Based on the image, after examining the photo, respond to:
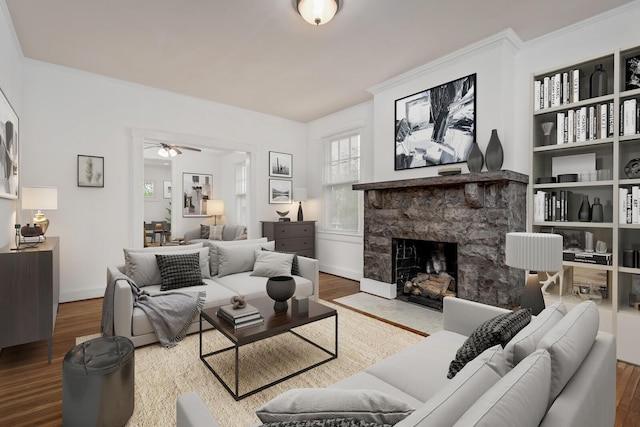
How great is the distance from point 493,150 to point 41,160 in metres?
5.12

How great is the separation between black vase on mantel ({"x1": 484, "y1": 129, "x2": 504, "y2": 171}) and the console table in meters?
3.95

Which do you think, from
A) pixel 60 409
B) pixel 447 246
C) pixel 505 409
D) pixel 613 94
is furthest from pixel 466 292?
pixel 60 409

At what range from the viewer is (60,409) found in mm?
1913

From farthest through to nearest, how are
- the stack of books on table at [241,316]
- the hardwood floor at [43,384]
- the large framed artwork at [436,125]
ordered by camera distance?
the large framed artwork at [436,125] < the stack of books on table at [241,316] < the hardwood floor at [43,384]

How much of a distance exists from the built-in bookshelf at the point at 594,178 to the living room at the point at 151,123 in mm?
170

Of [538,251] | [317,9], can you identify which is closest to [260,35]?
[317,9]

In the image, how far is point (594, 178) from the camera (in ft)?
9.07

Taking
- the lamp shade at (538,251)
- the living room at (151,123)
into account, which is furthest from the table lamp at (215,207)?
the lamp shade at (538,251)

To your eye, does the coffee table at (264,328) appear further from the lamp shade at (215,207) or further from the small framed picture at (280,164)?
the lamp shade at (215,207)

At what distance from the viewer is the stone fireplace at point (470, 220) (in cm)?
307

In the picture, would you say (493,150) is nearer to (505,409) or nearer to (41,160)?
(505,409)

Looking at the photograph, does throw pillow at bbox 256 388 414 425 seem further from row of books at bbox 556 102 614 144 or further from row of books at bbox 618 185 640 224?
row of books at bbox 556 102 614 144

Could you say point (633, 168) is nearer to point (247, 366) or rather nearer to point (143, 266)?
point (247, 366)

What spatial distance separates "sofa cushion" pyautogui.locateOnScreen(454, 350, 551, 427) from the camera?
2.35 ft
